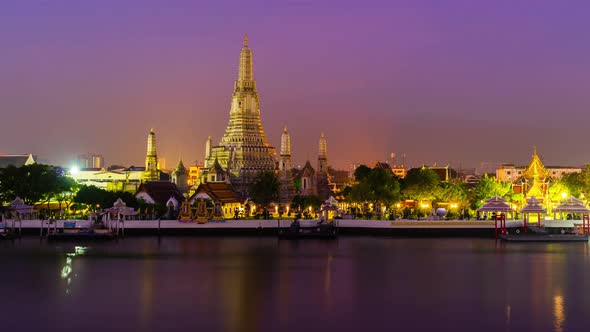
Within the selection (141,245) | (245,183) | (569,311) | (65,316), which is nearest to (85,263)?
(141,245)

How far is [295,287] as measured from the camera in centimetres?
4153

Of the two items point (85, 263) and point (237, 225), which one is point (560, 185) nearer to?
point (237, 225)

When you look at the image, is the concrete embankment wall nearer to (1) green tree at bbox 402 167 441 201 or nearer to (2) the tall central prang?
(1) green tree at bbox 402 167 441 201

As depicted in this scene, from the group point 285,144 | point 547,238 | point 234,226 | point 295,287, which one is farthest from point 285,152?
point 295,287

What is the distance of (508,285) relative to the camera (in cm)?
4222

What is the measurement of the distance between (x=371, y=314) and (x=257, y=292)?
7.17 metres

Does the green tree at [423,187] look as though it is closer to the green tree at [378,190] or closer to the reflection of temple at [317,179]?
the green tree at [378,190]

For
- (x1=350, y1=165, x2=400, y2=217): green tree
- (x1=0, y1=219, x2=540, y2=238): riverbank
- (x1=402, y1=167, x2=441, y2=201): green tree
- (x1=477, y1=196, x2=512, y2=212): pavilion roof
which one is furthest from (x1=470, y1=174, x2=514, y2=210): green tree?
(x1=477, y1=196, x2=512, y2=212): pavilion roof

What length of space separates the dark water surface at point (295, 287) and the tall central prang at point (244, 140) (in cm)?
4135

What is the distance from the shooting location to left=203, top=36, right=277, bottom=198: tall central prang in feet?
341

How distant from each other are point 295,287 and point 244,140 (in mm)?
65799

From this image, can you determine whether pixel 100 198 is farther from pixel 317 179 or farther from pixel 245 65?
pixel 317 179

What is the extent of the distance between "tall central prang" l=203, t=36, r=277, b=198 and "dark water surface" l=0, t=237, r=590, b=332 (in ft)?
136

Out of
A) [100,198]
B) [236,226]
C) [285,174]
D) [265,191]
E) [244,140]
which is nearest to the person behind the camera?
[236,226]
